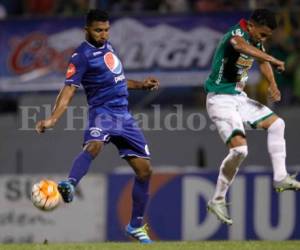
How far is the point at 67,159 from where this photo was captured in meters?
20.0

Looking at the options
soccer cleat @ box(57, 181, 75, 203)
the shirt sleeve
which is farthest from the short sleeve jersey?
soccer cleat @ box(57, 181, 75, 203)

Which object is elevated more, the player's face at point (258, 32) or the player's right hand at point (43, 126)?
the player's face at point (258, 32)

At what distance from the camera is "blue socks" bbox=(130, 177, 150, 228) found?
46.3 ft

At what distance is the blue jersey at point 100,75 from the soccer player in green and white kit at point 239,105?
1.02 metres

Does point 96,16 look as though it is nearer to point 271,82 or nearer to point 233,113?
point 233,113

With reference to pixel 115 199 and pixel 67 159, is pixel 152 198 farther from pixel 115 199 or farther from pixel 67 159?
pixel 67 159

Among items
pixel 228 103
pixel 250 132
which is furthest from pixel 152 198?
pixel 228 103

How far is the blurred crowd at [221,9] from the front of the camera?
764 inches

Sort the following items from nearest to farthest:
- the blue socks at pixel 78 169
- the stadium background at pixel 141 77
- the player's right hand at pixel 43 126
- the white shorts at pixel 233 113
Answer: the player's right hand at pixel 43 126 → the blue socks at pixel 78 169 → the white shorts at pixel 233 113 → the stadium background at pixel 141 77

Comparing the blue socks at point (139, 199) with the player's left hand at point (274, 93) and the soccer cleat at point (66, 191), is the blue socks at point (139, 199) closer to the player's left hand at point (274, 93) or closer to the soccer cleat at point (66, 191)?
the soccer cleat at point (66, 191)

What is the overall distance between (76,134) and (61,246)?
6479mm

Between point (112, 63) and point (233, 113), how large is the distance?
1417 mm

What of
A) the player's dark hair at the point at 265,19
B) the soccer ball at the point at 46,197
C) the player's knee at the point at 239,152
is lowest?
the soccer ball at the point at 46,197

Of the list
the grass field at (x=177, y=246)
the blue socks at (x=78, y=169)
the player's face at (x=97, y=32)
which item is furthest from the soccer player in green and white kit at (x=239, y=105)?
the blue socks at (x=78, y=169)
